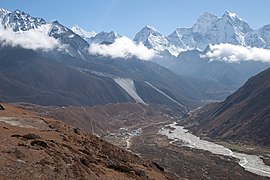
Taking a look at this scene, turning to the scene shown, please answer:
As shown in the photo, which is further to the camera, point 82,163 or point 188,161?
point 188,161

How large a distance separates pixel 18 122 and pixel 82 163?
32.4 metres

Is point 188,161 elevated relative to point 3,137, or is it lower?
lower

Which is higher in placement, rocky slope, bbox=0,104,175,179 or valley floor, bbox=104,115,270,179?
rocky slope, bbox=0,104,175,179

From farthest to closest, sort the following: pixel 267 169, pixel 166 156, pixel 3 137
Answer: pixel 166 156 → pixel 267 169 → pixel 3 137

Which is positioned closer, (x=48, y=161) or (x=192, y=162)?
(x=48, y=161)

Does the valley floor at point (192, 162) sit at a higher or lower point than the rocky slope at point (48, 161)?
lower

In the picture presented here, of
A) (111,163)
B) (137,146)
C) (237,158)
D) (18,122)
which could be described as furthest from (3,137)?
(137,146)

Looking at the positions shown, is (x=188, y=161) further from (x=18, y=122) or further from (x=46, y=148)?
(x=46, y=148)

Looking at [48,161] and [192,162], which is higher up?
[48,161]

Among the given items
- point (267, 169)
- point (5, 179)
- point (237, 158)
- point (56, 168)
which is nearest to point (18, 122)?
point (56, 168)

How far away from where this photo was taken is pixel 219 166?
141 meters

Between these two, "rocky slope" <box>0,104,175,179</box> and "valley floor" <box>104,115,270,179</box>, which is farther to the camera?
"valley floor" <box>104,115,270,179</box>

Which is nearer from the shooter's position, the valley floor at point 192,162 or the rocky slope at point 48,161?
the rocky slope at point 48,161

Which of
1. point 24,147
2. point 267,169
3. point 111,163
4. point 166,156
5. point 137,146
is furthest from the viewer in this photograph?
point 137,146
